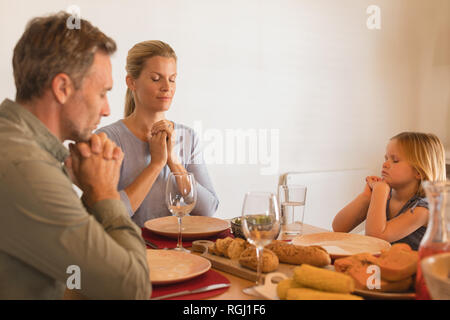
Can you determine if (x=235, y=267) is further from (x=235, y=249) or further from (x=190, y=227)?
(x=190, y=227)

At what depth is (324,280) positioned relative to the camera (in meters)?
0.94

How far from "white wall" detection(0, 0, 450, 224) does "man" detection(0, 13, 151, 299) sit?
1.50 m

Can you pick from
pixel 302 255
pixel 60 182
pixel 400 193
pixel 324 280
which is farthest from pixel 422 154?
pixel 60 182

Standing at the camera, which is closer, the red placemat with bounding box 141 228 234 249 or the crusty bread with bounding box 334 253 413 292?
the crusty bread with bounding box 334 253 413 292

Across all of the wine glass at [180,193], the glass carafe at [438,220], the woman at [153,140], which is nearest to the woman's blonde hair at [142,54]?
the woman at [153,140]

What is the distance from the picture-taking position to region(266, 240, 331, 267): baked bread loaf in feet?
3.90

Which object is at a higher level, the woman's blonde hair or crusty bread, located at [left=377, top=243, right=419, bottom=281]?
the woman's blonde hair

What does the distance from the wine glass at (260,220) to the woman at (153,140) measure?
89 centimetres

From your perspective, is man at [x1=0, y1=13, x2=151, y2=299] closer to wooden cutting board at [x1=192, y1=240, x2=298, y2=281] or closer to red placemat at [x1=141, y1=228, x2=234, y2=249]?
wooden cutting board at [x1=192, y1=240, x2=298, y2=281]

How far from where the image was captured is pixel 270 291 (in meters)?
1.01

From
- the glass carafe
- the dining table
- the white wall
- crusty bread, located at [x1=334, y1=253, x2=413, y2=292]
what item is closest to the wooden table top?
the dining table

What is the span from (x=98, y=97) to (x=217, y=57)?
6.77 ft
